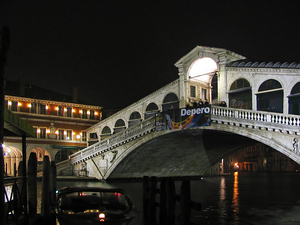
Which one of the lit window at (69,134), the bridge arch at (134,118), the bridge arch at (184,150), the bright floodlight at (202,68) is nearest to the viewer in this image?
the bridge arch at (184,150)

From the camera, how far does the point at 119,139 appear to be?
103 ft

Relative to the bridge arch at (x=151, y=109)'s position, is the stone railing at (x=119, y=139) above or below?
below

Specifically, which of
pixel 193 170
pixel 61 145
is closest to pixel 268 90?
pixel 193 170

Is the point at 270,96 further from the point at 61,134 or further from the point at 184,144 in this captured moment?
the point at 61,134

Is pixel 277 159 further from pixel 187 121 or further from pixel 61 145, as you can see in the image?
pixel 187 121

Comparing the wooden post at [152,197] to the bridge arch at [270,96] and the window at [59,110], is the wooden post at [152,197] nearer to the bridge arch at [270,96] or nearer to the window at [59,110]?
the bridge arch at [270,96]

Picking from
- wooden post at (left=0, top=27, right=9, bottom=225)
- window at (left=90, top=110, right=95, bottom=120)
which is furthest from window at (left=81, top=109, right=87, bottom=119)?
wooden post at (left=0, top=27, right=9, bottom=225)

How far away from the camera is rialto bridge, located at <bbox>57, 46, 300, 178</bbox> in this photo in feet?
76.4

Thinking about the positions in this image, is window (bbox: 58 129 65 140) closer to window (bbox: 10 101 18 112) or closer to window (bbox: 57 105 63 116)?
window (bbox: 57 105 63 116)

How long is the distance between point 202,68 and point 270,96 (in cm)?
664

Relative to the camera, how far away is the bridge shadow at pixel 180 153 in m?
28.7

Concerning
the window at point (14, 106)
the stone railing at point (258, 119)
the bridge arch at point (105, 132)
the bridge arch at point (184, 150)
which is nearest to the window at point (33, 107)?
the window at point (14, 106)

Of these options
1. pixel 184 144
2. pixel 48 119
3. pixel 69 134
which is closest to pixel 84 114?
pixel 69 134

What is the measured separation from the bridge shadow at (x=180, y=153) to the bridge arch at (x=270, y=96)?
10.3ft
